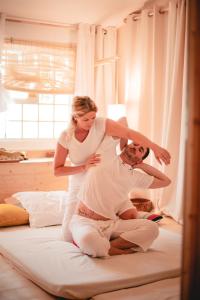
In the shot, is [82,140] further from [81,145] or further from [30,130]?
[30,130]

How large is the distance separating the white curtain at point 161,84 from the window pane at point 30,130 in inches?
49.0

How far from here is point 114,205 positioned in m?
3.15

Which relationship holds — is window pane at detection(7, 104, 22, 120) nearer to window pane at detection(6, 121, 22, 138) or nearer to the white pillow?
window pane at detection(6, 121, 22, 138)

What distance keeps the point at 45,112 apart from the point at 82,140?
250cm

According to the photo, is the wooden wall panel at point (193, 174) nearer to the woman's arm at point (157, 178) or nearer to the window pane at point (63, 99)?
the woman's arm at point (157, 178)

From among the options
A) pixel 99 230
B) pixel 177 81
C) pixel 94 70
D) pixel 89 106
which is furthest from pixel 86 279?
pixel 94 70

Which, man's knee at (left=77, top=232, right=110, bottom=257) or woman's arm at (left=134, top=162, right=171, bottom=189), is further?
woman's arm at (left=134, top=162, right=171, bottom=189)

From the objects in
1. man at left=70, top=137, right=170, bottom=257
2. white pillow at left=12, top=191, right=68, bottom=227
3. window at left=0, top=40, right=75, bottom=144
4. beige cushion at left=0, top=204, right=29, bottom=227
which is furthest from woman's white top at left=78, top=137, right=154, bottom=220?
window at left=0, top=40, right=75, bottom=144

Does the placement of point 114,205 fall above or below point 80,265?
above

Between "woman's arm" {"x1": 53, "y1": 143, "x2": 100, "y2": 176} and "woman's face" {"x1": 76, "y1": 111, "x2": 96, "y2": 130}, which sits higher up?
"woman's face" {"x1": 76, "y1": 111, "x2": 96, "y2": 130}

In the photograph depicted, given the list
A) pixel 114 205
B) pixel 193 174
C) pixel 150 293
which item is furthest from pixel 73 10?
pixel 193 174

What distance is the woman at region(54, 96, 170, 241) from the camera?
126 inches

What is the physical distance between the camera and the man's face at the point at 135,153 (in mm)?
3188

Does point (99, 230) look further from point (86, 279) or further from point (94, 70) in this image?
point (94, 70)
